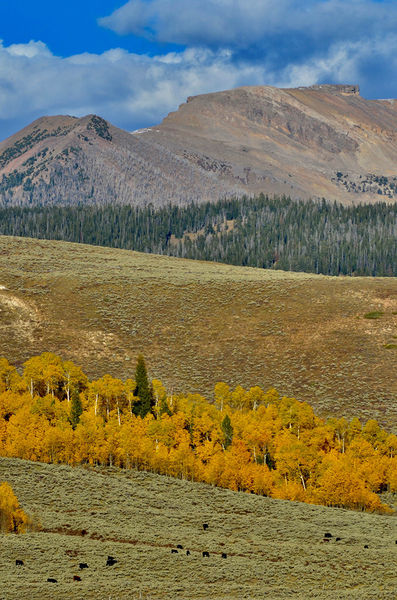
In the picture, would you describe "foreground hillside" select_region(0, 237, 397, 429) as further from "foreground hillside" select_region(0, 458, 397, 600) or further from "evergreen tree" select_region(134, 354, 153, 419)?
"foreground hillside" select_region(0, 458, 397, 600)

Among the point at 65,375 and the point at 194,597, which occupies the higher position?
the point at 65,375

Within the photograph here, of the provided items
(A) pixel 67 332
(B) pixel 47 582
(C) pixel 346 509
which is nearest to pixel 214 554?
(B) pixel 47 582

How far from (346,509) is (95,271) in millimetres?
91647

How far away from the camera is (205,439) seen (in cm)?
7594

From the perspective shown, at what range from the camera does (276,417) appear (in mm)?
80250

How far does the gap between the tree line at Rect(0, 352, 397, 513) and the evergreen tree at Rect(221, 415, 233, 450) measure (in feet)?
0.31

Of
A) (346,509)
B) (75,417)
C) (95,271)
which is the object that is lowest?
(346,509)

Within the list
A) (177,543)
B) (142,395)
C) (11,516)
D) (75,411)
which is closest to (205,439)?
(142,395)

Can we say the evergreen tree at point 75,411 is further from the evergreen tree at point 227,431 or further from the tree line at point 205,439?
the evergreen tree at point 227,431

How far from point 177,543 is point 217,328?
226 feet

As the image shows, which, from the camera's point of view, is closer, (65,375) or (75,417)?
(75,417)

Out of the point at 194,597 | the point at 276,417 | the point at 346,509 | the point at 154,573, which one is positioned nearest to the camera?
the point at 194,597

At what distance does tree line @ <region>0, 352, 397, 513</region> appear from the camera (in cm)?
6756

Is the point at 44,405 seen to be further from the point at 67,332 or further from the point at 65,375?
the point at 67,332
